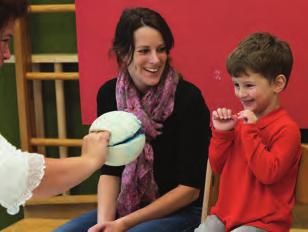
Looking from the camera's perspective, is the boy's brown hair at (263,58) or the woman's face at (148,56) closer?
the boy's brown hair at (263,58)

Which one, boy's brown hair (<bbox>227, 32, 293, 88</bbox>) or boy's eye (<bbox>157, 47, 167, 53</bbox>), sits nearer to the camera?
boy's brown hair (<bbox>227, 32, 293, 88</bbox>)

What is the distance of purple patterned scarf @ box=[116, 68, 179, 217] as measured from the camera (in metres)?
1.58

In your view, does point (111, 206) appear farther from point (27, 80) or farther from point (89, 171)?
point (27, 80)

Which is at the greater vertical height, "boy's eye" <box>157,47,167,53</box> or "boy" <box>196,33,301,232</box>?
"boy's eye" <box>157,47,167,53</box>

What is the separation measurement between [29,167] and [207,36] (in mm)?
1168

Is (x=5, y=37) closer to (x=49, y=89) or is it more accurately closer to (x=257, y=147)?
(x=257, y=147)

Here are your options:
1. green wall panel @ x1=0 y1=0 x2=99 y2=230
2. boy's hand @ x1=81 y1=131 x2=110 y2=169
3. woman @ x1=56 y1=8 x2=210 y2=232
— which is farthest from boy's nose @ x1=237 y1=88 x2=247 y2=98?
green wall panel @ x1=0 y1=0 x2=99 y2=230

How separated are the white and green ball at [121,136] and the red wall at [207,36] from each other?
2.50 ft

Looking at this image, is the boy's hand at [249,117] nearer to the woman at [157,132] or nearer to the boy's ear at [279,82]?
the boy's ear at [279,82]

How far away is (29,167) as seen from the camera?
0.95 meters

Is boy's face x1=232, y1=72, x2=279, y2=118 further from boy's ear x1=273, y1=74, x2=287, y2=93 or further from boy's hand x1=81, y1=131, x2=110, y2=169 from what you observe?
boy's hand x1=81, y1=131, x2=110, y2=169

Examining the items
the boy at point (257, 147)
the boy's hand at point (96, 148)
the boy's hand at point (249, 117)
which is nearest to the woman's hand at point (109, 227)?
the boy at point (257, 147)

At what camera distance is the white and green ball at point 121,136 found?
3.86 feet

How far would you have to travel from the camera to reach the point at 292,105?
1.89 m
